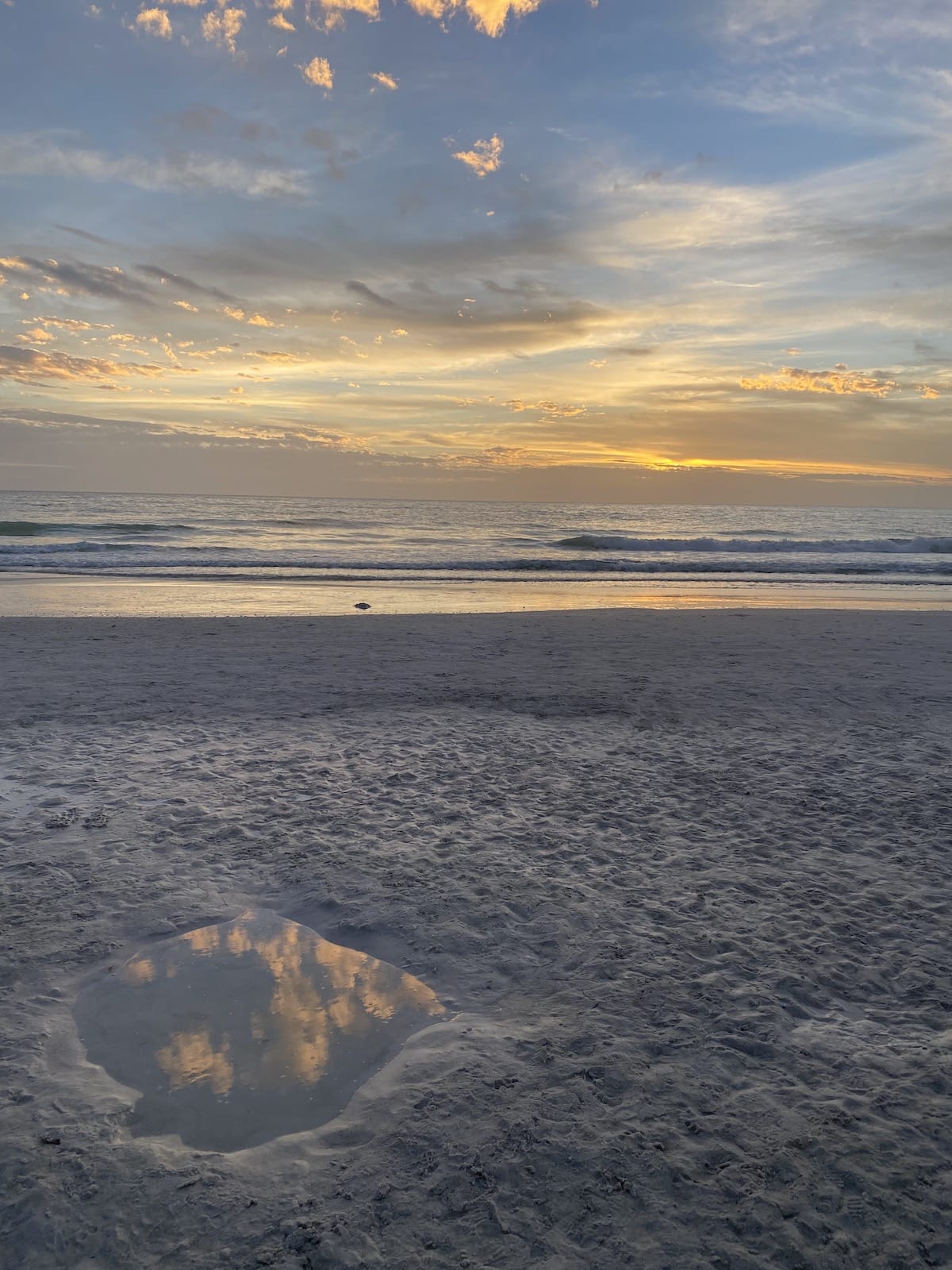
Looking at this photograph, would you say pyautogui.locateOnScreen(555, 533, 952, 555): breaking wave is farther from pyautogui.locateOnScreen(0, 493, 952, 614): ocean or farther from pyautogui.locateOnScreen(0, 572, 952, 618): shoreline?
pyautogui.locateOnScreen(0, 572, 952, 618): shoreline

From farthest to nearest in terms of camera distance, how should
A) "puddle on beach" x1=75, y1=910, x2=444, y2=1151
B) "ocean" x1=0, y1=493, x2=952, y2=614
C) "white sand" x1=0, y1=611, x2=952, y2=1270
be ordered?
1. "ocean" x1=0, y1=493, x2=952, y2=614
2. "puddle on beach" x1=75, y1=910, x2=444, y2=1151
3. "white sand" x1=0, y1=611, x2=952, y2=1270

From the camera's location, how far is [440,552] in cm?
3834

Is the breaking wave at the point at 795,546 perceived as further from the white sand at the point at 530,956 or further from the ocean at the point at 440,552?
the white sand at the point at 530,956

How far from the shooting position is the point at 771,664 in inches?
414

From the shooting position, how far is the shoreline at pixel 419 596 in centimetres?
1656

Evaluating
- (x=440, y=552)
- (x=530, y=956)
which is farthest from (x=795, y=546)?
(x=530, y=956)

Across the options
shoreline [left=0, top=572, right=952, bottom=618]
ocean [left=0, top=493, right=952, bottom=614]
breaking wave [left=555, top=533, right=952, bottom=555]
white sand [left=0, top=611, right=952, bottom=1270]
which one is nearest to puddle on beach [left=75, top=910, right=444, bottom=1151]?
white sand [left=0, top=611, right=952, bottom=1270]

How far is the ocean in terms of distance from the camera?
2602cm

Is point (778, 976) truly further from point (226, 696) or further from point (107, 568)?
point (107, 568)

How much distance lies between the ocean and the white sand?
15.1 meters

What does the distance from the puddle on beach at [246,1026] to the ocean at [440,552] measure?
18092mm

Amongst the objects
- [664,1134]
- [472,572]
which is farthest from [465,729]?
[472,572]

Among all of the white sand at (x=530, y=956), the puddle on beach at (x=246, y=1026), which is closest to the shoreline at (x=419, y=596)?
the white sand at (x=530, y=956)

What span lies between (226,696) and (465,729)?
281 centimetres
